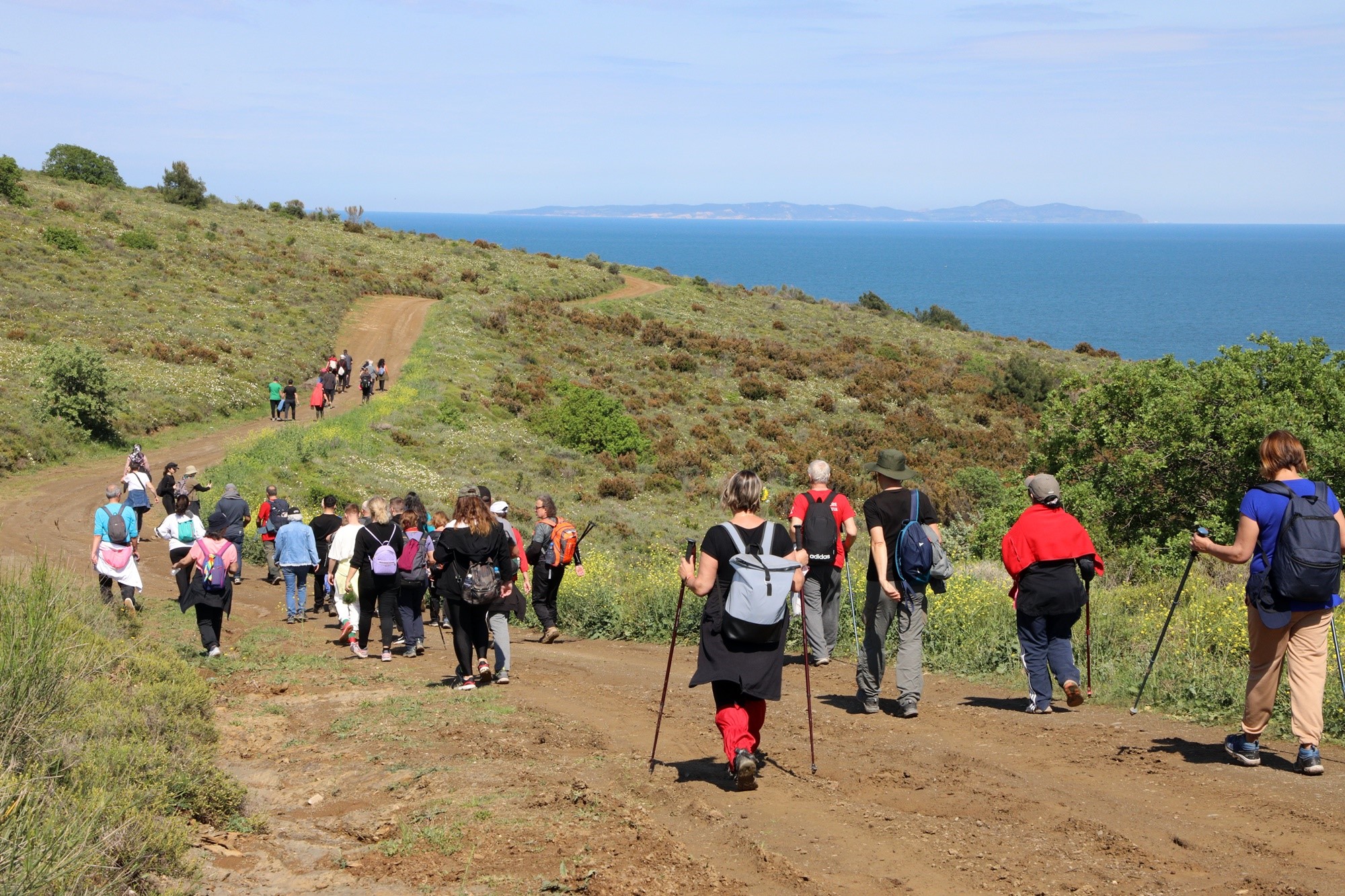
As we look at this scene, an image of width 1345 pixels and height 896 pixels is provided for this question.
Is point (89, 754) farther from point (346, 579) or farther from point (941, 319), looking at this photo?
point (941, 319)

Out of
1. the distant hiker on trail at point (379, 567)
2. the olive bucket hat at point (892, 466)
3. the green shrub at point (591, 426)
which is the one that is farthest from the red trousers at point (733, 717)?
the green shrub at point (591, 426)

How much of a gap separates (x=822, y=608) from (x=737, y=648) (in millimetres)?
4038

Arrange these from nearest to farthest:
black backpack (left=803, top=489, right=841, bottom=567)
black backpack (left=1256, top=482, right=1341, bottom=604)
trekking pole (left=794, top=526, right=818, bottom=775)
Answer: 1. black backpack (left=1256, top=482, right=1341, bottom=604)
2. trekking pole (left=794, top=526, right=818, bottom=775)
3. black backpack (left=803, top=489, right=841, bottom=567)

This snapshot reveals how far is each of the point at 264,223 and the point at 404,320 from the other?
2274cm

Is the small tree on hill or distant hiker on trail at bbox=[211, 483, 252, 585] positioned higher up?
the small tree on hill

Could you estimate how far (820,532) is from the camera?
9648mm

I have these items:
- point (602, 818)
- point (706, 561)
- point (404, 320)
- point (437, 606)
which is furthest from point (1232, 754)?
point (404, 320)

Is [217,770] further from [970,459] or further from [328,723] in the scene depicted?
[970,459]

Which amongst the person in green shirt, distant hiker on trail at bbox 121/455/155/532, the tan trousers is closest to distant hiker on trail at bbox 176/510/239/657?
the tan trousers

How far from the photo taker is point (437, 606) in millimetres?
14016

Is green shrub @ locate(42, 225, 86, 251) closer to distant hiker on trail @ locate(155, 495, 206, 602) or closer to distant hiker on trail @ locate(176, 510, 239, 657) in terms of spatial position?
distant hiker on trail @ locate(155, 495, 206, 602)

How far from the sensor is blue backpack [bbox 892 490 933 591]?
7781 millimetres

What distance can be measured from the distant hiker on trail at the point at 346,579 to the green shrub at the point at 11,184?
45185mm

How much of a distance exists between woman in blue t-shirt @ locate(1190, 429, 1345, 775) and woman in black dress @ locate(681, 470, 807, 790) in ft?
8.45
